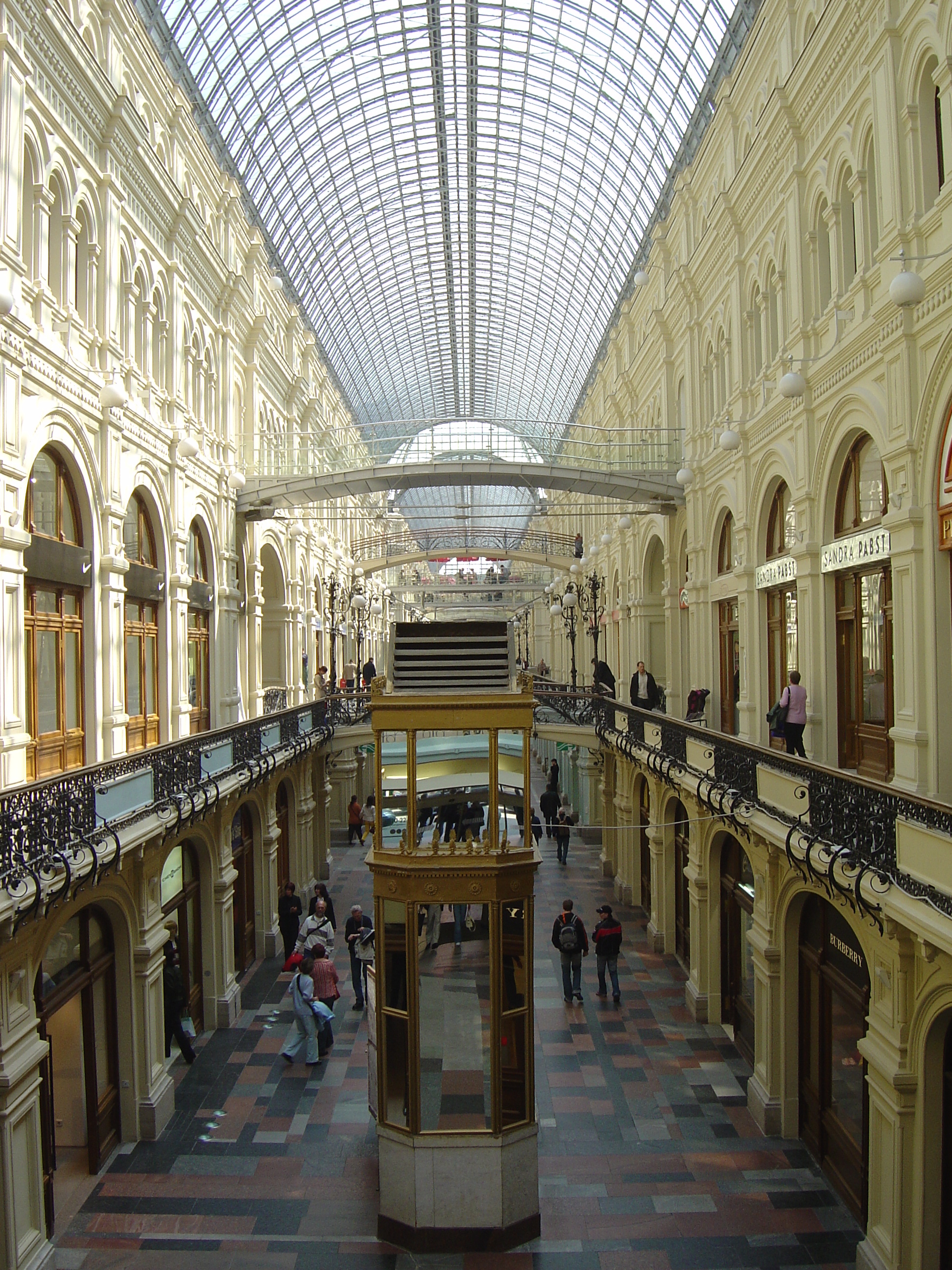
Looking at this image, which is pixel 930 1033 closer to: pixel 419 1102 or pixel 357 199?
pixel 419 1102

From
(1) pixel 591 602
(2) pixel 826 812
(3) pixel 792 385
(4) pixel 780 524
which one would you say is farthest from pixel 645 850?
(2) pixel 826 812

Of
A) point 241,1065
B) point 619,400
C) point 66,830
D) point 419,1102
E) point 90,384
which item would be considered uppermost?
point 619,400

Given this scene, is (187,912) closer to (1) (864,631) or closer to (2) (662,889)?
(2) (662,889)

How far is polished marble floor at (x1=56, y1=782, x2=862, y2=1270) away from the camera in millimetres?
8711

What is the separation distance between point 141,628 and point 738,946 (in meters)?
10.9

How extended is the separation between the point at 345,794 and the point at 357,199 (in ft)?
69.9

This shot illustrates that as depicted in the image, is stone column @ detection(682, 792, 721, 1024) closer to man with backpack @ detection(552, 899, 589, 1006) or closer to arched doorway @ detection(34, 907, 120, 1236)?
man with backpack @ detection(552, 899, 589, 1006)

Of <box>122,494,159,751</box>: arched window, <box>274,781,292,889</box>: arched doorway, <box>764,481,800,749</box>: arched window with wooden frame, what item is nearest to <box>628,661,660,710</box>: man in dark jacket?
<box>764,481,800,749</box>: arched window with wooden frame

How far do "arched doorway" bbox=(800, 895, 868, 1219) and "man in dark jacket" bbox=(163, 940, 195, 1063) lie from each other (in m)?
8.06

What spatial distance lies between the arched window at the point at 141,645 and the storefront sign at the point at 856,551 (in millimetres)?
10424

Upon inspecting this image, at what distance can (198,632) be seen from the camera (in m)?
19.2

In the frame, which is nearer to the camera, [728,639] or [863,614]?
[863,614]

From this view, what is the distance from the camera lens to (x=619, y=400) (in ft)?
96.0

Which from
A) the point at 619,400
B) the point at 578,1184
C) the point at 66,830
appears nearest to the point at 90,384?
the point at 66,830
